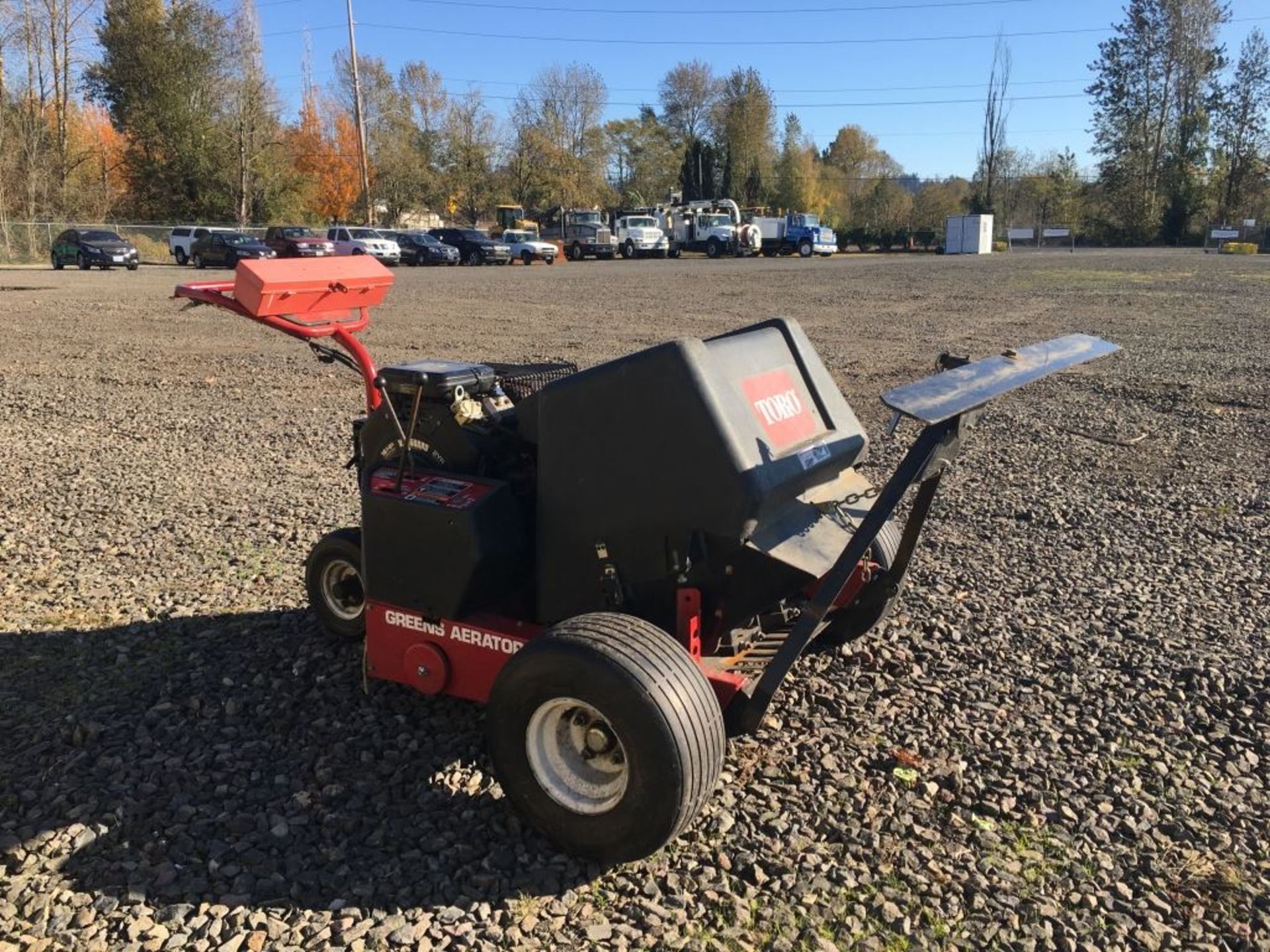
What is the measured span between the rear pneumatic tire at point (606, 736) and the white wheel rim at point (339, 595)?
147 cm

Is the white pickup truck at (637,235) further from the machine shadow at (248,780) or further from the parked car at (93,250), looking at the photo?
the machine shadow at (248,780)

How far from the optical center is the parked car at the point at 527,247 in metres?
44.1

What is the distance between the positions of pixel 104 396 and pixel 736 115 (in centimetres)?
8275

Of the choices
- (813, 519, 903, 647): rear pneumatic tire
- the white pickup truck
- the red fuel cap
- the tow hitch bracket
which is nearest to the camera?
the tow hitch bracket

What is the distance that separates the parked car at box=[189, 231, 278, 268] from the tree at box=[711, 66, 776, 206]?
2143 inches

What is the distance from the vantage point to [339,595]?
4.21m

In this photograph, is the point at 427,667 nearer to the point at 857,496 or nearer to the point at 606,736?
the point at 606,736

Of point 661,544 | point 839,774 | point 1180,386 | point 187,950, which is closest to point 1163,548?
point 839,774

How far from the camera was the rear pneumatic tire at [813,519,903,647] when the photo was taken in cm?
375

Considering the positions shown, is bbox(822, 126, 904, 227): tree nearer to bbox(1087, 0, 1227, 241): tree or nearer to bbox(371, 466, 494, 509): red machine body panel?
bbox(1087, 0, 1227, 241): tree

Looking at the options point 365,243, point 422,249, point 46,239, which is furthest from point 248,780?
point 46,239

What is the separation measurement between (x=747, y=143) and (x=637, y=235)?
133 ft

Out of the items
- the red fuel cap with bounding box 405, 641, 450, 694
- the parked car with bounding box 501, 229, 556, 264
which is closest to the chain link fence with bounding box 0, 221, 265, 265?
the parked car with bounding box 501, 229, 556, 264

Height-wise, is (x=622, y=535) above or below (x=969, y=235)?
below
